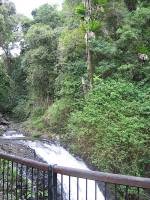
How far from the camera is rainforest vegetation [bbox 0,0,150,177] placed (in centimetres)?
1469

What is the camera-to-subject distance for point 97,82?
1823cm

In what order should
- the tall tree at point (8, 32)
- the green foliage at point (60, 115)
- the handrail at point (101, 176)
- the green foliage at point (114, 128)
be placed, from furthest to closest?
1. the tall tree at point (8, 32)
2. the green foliage at point (60, 115)
3. the green foliage at point (114, 128)
4. the handrail at point (101, 176)

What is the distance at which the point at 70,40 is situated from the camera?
2153 cm

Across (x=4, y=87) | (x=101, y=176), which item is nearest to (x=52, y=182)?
(x=101, y=176)

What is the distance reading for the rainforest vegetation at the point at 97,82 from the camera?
14688mm

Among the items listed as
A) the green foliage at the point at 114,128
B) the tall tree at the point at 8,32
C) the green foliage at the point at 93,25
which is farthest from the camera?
the tall tree at the point at 8,32

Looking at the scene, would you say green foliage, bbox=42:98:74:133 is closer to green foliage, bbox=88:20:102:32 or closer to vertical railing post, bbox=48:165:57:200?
green foliage, bbox=88:20:102:32

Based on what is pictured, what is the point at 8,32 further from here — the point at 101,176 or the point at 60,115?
the point at 101,176

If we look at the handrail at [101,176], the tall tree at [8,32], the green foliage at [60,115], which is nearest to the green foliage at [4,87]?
the tall tree at [8,32]

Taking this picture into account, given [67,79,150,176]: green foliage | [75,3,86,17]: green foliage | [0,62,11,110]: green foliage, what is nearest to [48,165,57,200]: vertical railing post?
[67,79,150,176]: green foliage

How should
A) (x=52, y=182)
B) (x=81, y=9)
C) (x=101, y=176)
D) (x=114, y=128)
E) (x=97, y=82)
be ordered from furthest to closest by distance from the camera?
1. (x=81, y=9)
2. (x=97, y=82)
3. (x=114, y=128)
4. (x=52, y=182)
5. (x=101, y=176)

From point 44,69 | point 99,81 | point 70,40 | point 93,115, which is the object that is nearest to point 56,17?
point 44,69

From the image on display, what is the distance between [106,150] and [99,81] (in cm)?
451

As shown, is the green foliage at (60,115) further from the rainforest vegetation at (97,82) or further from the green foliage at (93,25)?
the green foliage at (93,25)
